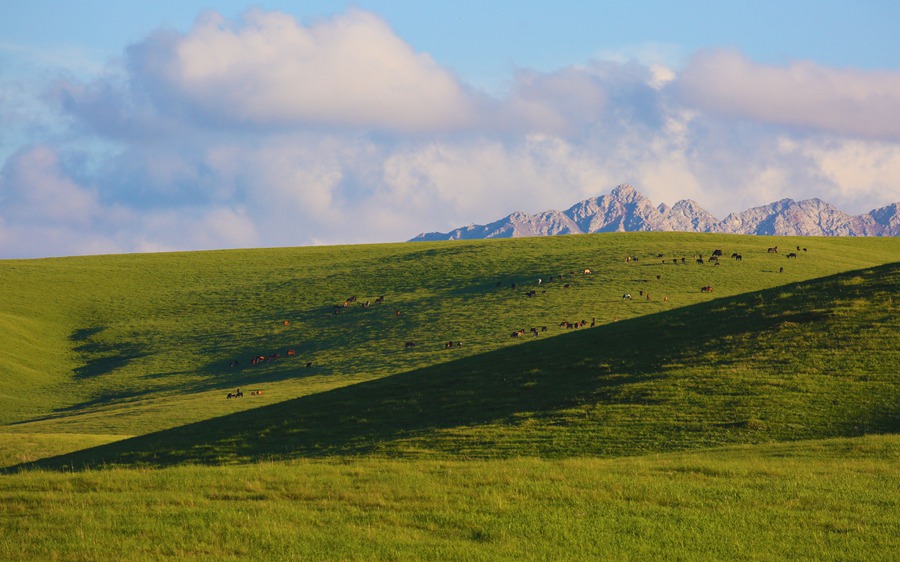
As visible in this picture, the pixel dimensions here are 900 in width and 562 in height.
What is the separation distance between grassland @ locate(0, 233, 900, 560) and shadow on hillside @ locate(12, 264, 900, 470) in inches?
8.1

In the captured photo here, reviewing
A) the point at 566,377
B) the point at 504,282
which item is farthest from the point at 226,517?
the point at 504,282

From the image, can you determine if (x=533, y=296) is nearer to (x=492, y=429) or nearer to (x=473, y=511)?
(x=492, y=429)

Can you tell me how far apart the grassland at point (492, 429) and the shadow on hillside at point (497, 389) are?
0.68 feet

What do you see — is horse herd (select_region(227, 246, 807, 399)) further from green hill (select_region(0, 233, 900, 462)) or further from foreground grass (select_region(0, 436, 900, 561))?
foreground grass (select_region(0, 436, 900, 561))

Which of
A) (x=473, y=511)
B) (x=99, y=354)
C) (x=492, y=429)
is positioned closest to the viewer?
(x=473, y=511)

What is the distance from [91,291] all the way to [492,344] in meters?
76.6

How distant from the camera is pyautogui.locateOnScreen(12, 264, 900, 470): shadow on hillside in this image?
4075 centimetres

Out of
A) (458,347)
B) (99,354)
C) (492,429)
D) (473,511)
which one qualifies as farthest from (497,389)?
(99,354)

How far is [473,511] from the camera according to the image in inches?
895

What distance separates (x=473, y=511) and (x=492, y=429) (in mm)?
16169

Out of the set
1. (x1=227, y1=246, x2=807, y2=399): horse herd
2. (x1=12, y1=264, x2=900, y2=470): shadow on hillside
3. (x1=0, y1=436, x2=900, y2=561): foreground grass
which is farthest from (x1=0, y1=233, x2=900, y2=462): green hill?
(x1=0, y1=436, x2=900, y2=561): foreground grass

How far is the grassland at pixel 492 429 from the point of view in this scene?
68.6ft

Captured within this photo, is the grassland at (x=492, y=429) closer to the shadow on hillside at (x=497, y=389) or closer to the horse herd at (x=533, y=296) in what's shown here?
the shadow on hillside at (x=497, y=389)

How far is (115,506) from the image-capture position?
77.4 feet
